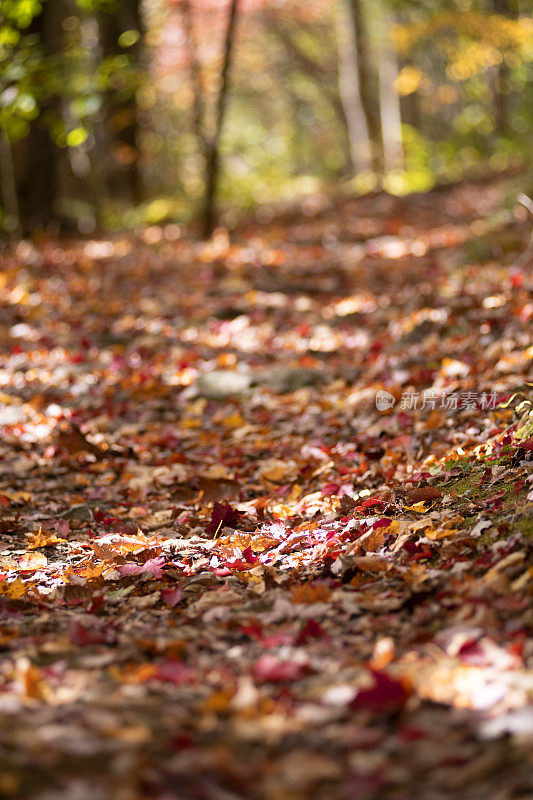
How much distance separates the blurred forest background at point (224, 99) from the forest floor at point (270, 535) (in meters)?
2.11

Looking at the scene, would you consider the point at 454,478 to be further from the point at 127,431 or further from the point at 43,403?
the point at 43,403

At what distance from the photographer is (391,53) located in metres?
16.1

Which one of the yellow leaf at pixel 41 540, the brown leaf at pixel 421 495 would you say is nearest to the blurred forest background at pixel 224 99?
the yellow leaf at pixel 41 540

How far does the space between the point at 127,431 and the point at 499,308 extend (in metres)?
3.06

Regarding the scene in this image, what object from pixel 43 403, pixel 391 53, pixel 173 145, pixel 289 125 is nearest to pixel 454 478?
pixel 43 403

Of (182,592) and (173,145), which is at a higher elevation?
(182,592)

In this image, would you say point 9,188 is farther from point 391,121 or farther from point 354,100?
point 391,121

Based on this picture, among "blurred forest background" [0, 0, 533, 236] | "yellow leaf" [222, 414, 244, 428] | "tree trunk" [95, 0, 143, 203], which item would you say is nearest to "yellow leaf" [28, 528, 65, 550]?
"yellow leaf" [222, 414, 244, 428]

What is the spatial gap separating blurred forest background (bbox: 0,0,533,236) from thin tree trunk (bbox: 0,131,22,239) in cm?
2

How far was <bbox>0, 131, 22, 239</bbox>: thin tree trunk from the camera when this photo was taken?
9.25 metres

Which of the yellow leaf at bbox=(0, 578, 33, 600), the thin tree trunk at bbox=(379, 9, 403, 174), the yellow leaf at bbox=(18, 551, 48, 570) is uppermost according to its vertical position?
the yellow leaf at bbox=(0, 578, 33, 600)

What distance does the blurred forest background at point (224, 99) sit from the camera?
763 cm

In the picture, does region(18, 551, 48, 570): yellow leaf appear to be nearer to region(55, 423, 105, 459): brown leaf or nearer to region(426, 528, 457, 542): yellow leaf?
region(55, 423, 105, 459): brown leaf

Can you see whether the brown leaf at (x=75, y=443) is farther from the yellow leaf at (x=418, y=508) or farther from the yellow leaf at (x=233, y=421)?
the yellow leaf at (x=418, y=508)
